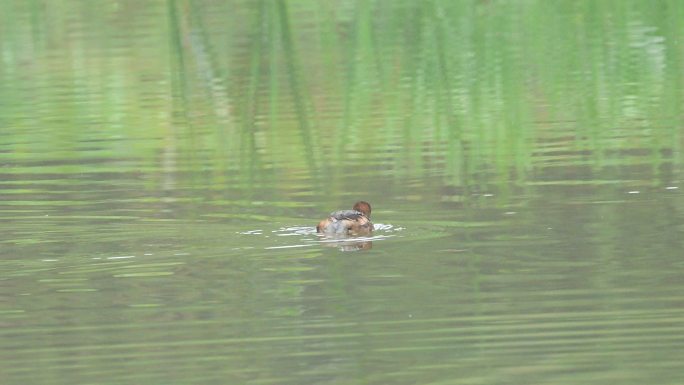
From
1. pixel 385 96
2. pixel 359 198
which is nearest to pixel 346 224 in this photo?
pixel 359 198

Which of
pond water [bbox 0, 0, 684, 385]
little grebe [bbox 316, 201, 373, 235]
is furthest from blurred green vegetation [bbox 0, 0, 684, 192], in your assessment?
little grebe [bbox 316, 201, 373, 235]

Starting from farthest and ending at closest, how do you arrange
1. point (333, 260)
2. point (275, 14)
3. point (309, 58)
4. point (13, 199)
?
point (309, 58) → point (13, 199) → point (333, 260) → point (275, 14)

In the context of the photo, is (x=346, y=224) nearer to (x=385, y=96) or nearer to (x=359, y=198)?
(x=359, y=198)

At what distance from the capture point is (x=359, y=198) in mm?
11688

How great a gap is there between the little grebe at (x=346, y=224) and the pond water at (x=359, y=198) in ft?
0.25

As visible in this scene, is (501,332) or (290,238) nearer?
(501,332)

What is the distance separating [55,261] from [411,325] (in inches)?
101

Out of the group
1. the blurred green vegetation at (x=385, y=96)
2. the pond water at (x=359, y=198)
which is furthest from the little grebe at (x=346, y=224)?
the blurred green vegetation at (x=385, y=96)

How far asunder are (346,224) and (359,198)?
134 cm

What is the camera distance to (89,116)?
1564 cm

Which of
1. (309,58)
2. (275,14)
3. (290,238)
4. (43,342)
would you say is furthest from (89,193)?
(309,58)

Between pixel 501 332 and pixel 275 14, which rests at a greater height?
pixel 275 14

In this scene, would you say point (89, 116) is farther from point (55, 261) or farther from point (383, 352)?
point (383, 352)

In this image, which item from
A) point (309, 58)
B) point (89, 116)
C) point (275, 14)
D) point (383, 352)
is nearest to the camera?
point (383, 352)
